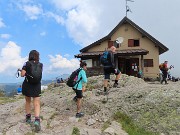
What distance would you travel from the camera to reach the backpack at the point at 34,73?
984 cm

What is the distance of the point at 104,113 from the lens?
11.4 metres

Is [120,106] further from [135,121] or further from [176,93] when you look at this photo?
[176,93]

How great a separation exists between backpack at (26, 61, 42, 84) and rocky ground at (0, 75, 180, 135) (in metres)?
1.44

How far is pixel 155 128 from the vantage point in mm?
10406

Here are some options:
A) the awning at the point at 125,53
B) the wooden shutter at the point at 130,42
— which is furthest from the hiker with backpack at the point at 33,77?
the wooden shutter at the point at 130,42

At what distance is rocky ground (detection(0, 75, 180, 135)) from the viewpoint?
33.3ft

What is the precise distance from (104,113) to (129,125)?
106 centimetres

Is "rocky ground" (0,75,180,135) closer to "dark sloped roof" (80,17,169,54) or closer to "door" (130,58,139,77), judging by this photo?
"door" (130,58,139,77)

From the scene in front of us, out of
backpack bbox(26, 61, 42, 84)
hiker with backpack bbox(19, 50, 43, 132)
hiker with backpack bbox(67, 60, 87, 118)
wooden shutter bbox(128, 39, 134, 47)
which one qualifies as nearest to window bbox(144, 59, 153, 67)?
wooden shutter bbox(128, 39, 134, 47)

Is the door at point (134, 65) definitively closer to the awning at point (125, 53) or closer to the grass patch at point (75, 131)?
the awning at point (125, 53)

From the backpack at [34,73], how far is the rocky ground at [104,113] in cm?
144

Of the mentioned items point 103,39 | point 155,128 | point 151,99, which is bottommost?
point 155,128

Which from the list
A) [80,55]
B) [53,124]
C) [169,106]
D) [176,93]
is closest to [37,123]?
[53,124]

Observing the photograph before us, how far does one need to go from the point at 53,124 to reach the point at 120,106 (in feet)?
8.53
